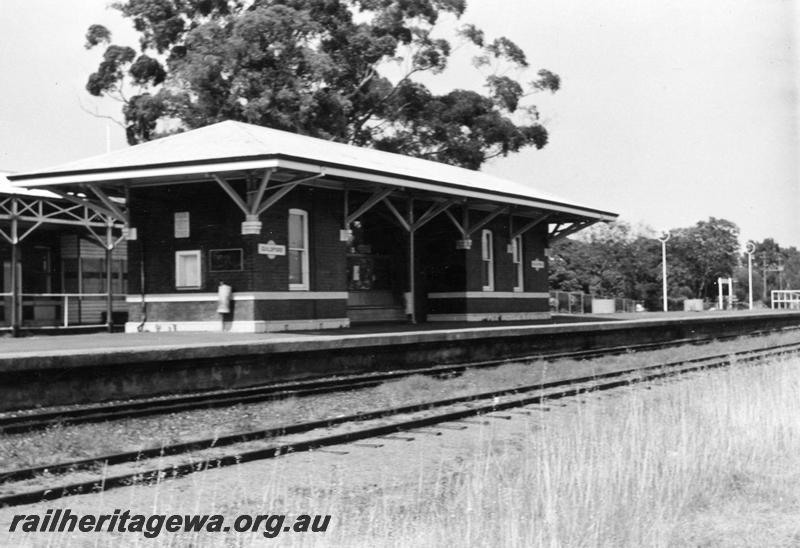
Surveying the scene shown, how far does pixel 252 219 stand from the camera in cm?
1934

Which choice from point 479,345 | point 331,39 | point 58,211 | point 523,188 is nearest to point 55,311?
point 58,211

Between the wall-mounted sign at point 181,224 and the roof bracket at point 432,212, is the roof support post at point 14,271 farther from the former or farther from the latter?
the roof bracket at point 432,212

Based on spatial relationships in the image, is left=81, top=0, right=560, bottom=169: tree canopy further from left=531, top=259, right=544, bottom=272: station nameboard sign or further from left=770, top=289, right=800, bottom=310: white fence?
left=770, top=289, right=800, bottom=310: white fence

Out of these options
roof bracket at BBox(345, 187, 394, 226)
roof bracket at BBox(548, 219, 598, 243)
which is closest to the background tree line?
roof bracket at BBox(548, 219, 598, 243)

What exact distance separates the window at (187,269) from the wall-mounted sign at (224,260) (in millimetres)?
398

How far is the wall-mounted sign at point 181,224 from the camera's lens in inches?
832

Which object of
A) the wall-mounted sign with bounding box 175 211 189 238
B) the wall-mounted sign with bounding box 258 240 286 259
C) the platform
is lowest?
the platform

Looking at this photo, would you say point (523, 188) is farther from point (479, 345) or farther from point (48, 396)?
point (48, 396)

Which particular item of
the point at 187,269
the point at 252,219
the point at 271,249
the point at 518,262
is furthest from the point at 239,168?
the point at 518,262

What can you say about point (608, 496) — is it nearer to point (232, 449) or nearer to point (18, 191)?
point (232, 449)

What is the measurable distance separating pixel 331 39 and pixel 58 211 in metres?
18.4

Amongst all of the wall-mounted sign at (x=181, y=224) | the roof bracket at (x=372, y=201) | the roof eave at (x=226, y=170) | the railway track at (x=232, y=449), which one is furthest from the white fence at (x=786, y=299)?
the railway track at (x=232, y=449)

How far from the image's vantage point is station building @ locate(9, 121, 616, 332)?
64.8 ft

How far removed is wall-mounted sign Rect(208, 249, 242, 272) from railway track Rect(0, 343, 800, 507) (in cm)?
886
